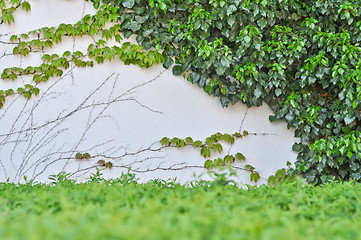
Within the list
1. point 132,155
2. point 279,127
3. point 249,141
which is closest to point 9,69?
point 132,155

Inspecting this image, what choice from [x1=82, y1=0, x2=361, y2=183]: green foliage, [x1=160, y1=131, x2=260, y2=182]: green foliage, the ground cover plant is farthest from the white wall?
the ground cover plant

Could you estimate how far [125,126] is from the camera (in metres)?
2.92

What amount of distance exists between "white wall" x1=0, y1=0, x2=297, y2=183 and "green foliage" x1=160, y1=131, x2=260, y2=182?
0.16 ft

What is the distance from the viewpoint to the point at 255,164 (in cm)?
291

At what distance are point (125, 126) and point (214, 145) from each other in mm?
772

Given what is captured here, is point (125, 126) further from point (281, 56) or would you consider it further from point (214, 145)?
point (281, 56)

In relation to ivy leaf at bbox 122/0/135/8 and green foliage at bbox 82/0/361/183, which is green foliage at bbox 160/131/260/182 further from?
ivy leaf at bbox 122/0/135/8

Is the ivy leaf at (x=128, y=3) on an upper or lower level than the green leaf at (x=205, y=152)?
upper

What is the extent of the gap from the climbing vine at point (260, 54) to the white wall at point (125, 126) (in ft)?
0.37

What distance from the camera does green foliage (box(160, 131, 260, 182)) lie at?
287cm

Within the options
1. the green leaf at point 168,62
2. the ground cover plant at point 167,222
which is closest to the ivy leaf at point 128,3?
the green leaf at point 168,62

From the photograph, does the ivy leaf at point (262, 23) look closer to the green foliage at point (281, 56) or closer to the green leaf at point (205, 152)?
the green foliage at point (281, 56)

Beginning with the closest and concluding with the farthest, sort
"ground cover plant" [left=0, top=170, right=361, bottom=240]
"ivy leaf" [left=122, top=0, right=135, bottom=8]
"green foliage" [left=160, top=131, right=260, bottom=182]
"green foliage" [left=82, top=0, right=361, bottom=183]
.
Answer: "ground cover plant" [left=0, top=170, right=361, bottom=240] < "green foliage" [left=82, top=0, right=361, bottom=183] < "ivy leaf" [left=122, top=0, right=135, bottom=8] < "green foliage" [left=160, top=131, right=260, bottom=182]

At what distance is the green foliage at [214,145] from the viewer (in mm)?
2869
